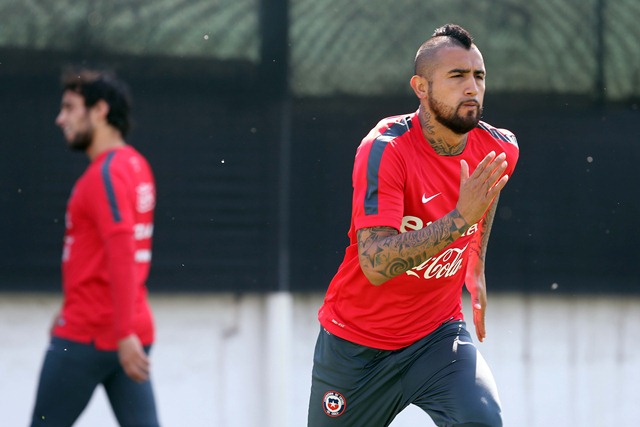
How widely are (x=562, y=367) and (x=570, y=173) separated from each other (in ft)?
3.63

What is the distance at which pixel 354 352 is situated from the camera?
3.94 metres

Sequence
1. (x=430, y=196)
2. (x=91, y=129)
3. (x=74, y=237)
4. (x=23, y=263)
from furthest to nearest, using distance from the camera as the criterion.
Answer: (x=23, y=263) → (x=91, y=129) → (x=74, y=237) → (x=430, y=196)

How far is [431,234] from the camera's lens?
349 centimetres

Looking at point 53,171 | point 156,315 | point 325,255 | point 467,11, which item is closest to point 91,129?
point 53,171

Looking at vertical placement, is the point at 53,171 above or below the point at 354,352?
above

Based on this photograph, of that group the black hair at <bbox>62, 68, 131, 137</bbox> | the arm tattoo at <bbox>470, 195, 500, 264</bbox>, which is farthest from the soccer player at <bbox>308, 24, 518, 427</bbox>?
the black hair at <bbox>62, 68, 131, 137</bbox>

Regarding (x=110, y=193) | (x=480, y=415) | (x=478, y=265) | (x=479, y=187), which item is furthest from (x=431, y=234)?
(x=110, y=193)

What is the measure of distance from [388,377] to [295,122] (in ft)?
6.30

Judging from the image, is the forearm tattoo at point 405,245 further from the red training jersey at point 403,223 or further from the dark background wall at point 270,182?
the dark background wall at point 270,182

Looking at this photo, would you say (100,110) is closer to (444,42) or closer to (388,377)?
(444,42)

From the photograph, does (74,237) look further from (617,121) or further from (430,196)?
(617,121)

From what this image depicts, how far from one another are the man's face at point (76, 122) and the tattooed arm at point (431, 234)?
1.68m

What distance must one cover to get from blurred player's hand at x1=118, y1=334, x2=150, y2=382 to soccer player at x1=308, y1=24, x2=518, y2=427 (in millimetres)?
697

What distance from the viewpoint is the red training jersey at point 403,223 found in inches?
143
